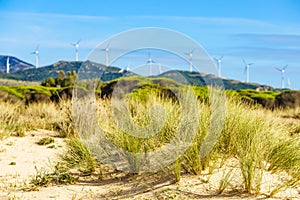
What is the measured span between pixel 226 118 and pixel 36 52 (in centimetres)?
3530

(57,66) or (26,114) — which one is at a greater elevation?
(57,66)

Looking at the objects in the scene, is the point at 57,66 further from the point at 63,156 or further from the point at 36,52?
the point at 63,156

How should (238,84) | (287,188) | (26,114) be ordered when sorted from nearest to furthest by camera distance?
(287,188), (26,114), (238,84)

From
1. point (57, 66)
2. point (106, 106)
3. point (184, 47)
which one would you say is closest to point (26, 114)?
point (106, 106)

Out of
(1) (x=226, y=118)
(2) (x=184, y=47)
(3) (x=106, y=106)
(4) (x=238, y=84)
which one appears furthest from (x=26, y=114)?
(4) (x=238, y=84)

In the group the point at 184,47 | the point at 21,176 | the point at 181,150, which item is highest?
the point at 184,47

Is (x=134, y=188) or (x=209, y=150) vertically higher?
(x=209, y=150)

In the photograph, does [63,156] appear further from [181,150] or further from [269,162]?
[269,162]

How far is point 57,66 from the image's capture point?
8400 cm

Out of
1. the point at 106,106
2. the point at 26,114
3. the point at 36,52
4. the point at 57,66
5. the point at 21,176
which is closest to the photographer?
the point at 21,176

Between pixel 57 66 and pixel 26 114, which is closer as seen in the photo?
pixel 26 114

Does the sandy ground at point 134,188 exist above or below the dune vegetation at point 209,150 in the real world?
below

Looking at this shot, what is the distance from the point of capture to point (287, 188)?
6699mm

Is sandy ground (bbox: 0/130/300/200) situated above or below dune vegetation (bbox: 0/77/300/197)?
below
